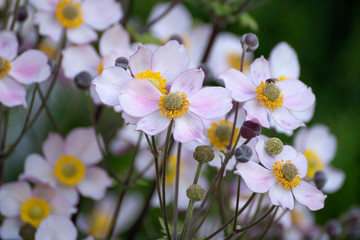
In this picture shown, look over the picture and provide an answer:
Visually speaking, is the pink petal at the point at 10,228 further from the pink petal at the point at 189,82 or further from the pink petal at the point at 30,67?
the pink petal at the point at 189,82

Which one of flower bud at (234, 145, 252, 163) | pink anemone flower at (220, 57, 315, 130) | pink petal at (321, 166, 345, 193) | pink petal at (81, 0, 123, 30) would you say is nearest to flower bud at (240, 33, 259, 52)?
pink anemone flower at (220, 57, 315, 130)

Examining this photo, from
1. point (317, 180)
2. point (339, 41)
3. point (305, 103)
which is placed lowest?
point (339, 41)

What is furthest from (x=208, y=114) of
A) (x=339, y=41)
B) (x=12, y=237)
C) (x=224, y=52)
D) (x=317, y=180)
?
(x=339, y=41)

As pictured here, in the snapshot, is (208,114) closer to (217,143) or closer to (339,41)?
(217,143)

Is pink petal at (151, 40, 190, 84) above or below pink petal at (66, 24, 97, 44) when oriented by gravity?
above

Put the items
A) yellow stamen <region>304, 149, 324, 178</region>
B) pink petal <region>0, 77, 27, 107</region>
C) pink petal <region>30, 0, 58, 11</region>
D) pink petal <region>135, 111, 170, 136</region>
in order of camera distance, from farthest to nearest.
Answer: yellow stamen <region>304, 149, 324, 178</region>, pink petal <region>30, 0, 58, 11</region>, pink petal <region>0, 77, 27, 107</region>, pink petal <region>135, 111, 170, 136</region>

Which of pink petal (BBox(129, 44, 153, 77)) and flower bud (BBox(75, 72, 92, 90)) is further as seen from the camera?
flower bud (BBox(75, 72, 92, 90))

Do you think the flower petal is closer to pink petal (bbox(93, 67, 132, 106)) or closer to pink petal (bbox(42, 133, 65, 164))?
pink petal (bbox(42, 133, 65, 164))

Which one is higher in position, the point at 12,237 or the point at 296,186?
the point at 296,186
